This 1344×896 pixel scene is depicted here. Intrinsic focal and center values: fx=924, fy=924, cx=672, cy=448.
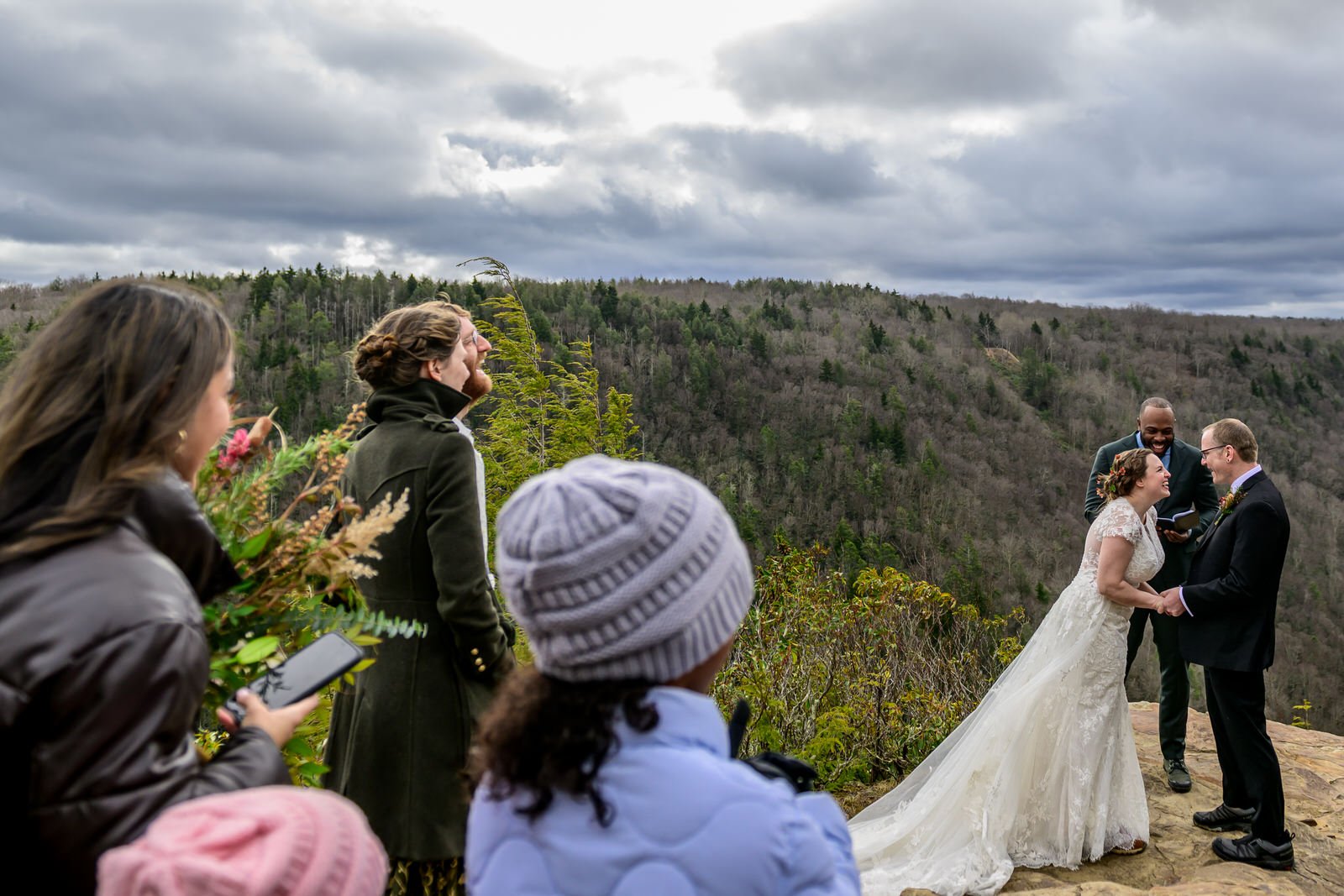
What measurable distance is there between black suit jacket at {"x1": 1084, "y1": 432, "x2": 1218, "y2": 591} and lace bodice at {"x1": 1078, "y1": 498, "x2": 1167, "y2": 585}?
1.09 meters

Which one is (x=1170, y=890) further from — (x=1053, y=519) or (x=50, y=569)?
(x=1053, y=519)

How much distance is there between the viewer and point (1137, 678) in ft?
87.7

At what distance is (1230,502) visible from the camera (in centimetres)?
459

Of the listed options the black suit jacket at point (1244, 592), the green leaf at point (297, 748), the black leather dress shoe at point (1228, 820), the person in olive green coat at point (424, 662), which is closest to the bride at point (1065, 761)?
the black suit jacket at point (1244, 592)

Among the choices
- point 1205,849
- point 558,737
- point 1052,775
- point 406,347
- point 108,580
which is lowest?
point 1205,849

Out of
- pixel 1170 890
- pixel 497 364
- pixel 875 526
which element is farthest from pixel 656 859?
pixel 875 526

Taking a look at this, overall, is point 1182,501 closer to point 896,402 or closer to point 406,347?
point 406,347

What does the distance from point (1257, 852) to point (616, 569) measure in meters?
4.70

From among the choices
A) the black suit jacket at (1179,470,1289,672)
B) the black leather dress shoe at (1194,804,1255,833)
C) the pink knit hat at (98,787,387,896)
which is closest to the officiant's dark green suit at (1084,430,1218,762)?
the black leather dress shoe at (1194,804,1255,833)

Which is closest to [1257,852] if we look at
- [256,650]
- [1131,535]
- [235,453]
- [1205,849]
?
[1205,849]

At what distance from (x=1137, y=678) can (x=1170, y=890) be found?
25.9m

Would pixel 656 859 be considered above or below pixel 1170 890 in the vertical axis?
above

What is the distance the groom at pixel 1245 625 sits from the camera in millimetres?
4289

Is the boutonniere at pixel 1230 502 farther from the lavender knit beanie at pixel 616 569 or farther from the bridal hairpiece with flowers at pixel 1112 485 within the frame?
the lavender knit beanie at pixel 616 569
